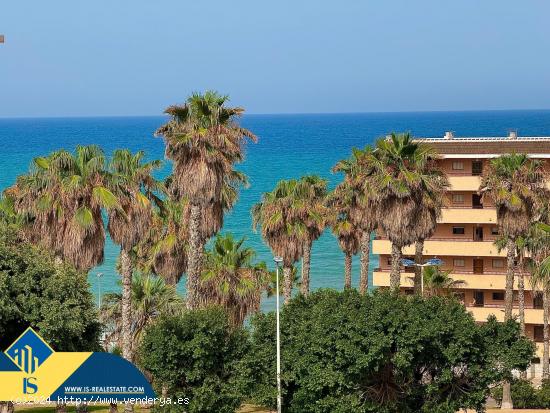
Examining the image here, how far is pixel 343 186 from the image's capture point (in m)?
61.1

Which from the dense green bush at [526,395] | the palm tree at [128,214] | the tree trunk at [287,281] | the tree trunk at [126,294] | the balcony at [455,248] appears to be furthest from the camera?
the balcony at [455,248]

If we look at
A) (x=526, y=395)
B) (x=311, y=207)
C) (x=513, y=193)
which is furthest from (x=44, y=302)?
(x=513, y=193)

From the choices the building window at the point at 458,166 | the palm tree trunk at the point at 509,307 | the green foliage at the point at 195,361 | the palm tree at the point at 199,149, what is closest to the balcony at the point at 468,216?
the building window at the point at 458,166

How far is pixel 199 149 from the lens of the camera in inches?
1955

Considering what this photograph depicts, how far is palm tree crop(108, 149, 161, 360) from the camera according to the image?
4622cm

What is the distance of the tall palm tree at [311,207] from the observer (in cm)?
6341

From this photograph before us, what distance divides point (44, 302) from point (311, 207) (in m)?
25.5

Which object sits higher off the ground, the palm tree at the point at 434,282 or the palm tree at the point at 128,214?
the palm tree at the point at 128,214

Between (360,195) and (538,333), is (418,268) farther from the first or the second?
(538,333)

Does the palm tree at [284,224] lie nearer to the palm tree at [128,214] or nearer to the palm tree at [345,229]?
the palm tree at [345,229]

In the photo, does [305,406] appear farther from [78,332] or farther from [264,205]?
[264,205]

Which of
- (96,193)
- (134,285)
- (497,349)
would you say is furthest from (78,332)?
(497,349)

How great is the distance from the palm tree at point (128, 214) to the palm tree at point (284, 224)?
16309 mm

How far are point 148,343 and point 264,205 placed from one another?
22.7 m
